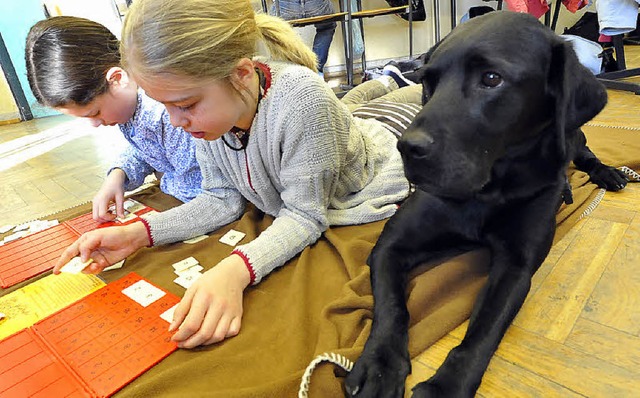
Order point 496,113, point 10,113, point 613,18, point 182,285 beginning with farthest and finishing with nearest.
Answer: point 10,113, point 613,18, point 182,285, point 496,113

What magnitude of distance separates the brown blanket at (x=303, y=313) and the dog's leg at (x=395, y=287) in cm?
4

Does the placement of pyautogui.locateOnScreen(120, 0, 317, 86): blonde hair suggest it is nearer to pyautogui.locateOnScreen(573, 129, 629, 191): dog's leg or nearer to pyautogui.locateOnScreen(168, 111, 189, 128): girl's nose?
pyautogui.locateOnScreen(168, 111, 189, 128): girl's nose

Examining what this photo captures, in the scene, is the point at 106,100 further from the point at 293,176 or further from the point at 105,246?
the point at 293,176

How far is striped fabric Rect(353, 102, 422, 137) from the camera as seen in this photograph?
1.48 meters

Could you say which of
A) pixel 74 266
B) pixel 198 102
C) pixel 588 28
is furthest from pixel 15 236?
pixel 588 28

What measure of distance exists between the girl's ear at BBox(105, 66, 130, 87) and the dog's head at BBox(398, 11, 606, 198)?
977mm

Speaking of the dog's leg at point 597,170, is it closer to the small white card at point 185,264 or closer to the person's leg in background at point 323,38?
the small white card at point 185,264

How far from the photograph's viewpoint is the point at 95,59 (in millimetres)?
1282

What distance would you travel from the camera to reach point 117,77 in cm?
132

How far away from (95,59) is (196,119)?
61 cm

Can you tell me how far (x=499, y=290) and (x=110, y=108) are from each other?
122 cm

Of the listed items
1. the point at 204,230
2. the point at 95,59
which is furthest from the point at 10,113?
the point at 204,230

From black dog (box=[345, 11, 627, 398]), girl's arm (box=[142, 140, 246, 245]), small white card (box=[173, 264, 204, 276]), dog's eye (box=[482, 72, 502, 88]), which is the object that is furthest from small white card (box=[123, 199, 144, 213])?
dog's eye (box=[482, 72, 502, 88])

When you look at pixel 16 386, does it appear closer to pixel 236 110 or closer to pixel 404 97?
pixel 236 110
